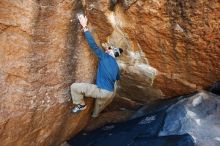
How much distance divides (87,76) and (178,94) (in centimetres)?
116

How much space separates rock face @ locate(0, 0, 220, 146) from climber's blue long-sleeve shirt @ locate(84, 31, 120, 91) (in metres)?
0.15

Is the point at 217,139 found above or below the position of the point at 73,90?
below

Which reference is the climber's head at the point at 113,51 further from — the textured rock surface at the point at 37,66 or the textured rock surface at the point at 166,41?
the textured rock surface at the point at 37,66

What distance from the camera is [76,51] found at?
175 inches

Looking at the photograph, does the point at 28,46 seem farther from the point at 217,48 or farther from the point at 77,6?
the point at 217,48

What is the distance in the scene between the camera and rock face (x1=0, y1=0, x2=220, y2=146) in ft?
13.0

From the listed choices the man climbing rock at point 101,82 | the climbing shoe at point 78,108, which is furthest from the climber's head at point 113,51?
the climbing shoe at point 78,108

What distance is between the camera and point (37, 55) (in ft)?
13.7

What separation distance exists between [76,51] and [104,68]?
375 millimetres

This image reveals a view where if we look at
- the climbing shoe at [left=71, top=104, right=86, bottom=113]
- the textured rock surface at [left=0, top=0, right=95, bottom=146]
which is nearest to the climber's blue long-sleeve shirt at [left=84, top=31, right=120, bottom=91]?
the textured rock surface at [left=0, top=0, right=95, bottom=146]

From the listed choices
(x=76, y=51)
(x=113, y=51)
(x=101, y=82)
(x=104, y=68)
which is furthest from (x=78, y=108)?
(x=113, y=51)

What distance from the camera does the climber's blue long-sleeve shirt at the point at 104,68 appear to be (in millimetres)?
4320

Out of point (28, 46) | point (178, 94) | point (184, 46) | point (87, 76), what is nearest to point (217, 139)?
point (178, 94)

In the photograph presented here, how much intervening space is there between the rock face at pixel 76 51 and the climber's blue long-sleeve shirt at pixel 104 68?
15 cm
